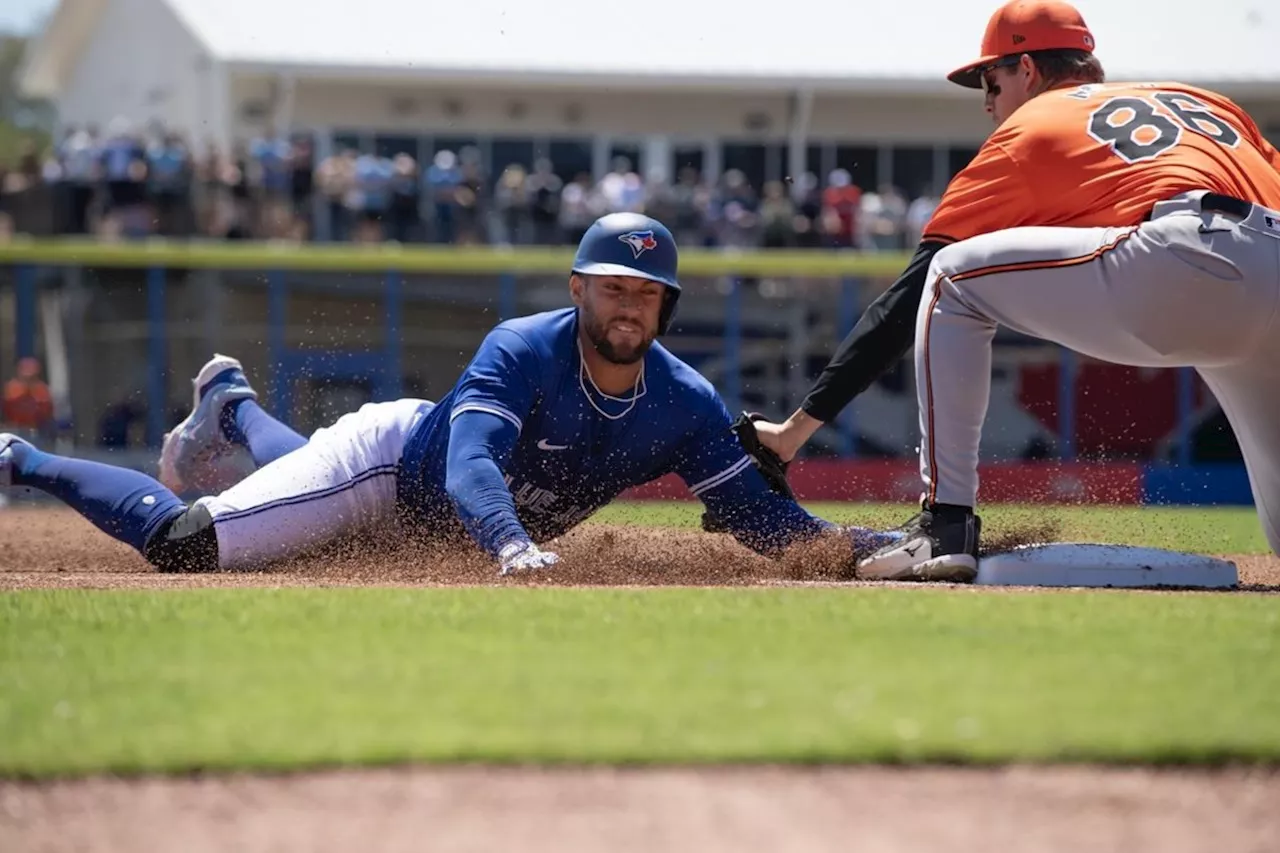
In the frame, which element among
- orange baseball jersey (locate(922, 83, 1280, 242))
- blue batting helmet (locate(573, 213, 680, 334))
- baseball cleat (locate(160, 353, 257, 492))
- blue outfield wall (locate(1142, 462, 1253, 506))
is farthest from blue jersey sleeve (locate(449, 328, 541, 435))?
blue outfield wall (locate(1142, 462, 1253, 506))

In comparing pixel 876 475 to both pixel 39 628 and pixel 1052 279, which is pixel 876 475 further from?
pixel 39 628

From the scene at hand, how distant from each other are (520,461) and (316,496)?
874 mm

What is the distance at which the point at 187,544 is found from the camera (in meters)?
6.77

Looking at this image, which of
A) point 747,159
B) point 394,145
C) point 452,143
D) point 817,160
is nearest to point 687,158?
point 747,159

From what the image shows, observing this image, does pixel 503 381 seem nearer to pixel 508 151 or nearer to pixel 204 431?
pixel 204 431

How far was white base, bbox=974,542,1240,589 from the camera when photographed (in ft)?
20.2

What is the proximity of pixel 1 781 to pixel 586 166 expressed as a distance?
87.1 ft

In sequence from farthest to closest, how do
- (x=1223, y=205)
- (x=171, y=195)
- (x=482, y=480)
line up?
(x=171, y=195), (x=482, y=480), (x=1223, y=205)

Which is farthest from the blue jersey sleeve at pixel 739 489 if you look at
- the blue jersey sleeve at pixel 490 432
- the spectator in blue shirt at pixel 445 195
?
the spectator in blue shirt at pixel 445 195

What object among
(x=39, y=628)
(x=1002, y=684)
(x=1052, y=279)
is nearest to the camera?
(x=1002, y=684)

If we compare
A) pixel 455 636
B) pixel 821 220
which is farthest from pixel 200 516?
pixel 821 220

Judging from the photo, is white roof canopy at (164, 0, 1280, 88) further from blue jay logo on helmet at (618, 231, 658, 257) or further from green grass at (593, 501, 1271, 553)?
blue jay logo on helmet at (618, 231, 658, 257)

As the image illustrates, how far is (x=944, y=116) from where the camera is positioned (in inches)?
1182

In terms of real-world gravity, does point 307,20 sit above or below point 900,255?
above
